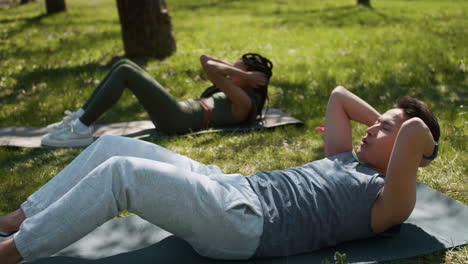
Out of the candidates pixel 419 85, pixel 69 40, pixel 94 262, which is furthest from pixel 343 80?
pixel 69 40

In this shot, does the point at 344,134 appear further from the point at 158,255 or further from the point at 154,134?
the point at 154,134

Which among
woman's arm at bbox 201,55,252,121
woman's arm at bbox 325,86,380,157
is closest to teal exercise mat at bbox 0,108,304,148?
woman's arm at bbox 201,55,252,121

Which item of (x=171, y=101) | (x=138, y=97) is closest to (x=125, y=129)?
(x=138, y=97)

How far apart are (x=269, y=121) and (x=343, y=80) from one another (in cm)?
205

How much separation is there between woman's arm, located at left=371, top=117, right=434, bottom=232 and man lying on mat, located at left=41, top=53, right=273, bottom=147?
106 inches

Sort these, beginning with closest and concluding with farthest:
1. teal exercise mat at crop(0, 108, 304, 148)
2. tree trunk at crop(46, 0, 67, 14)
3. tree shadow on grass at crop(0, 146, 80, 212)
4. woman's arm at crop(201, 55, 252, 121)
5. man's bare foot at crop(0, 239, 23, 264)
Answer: man's bare foot at crop(0, 239, 23, 264) < tree shadow on grass at crop(0, 146, 80, 212) < woman's arm at crop(201, 55, 252, 121) < teal exercise mat at crop(0, 108, 304, 148) < tree trunk at crop(46, 0, 67, 14)

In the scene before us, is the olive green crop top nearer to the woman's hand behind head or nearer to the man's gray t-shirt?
the woman's hand behind head

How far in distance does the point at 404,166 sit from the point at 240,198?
0.84 metres

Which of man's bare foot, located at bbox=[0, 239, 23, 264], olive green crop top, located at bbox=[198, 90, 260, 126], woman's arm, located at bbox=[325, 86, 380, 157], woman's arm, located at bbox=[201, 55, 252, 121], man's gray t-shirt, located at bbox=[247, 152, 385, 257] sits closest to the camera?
man's bare foot, located at bbox=[0, 239, 23, 264]

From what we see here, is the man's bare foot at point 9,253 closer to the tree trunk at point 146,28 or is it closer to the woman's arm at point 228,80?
the woman's arm at point 228,80

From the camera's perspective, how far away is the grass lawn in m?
4.65

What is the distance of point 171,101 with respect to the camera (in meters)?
5.15

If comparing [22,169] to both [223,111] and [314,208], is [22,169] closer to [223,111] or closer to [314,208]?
[223,111]

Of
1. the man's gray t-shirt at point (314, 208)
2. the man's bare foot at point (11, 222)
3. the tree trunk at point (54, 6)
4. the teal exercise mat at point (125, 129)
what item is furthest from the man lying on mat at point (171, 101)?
the tree trunk at point (54, 6)
